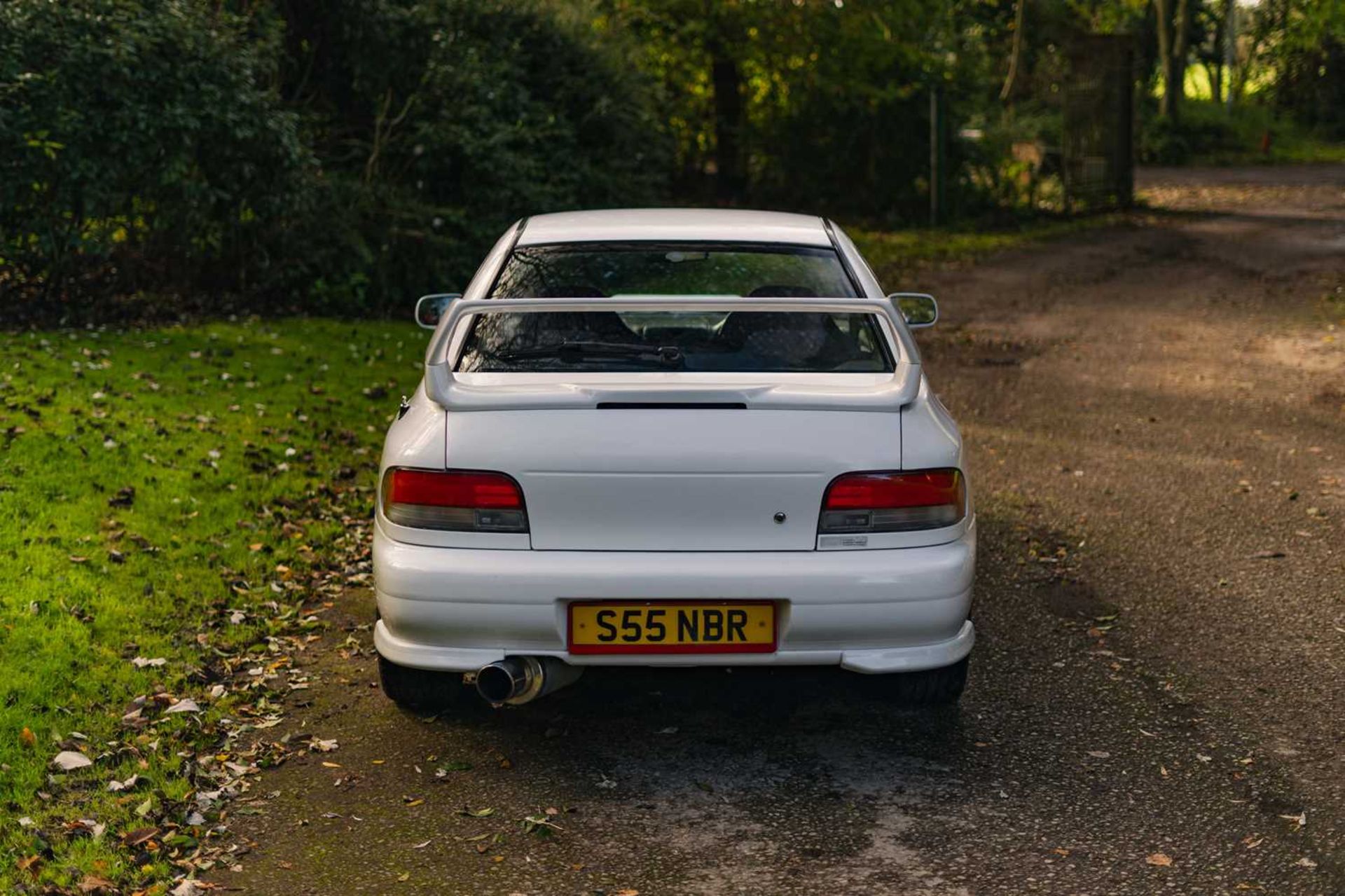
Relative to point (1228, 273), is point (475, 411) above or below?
above

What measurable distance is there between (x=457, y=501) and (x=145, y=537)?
307 centimetres

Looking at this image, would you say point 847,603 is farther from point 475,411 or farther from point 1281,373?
point 1281,373

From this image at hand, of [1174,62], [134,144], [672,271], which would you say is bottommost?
[672,271]

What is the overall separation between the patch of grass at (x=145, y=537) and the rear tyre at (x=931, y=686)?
228cm

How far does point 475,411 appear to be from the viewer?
438cm

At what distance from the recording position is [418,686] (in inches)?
193

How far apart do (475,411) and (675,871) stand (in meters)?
1.45

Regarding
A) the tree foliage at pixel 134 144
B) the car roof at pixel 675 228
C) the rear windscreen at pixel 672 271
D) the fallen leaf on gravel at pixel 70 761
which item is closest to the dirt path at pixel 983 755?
the fallen leaf on gravel at pixel 70 761

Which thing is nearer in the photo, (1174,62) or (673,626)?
(673,626)

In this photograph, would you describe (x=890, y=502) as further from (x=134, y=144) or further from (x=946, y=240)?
(x=946, y=240)

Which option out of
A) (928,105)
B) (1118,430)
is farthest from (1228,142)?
(1118,430)

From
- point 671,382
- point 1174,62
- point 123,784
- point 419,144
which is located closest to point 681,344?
point 671,382

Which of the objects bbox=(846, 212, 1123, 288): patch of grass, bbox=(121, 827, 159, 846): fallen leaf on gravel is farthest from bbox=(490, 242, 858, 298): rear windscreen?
bbox=(846, 212, 1123, 288): patch of grass

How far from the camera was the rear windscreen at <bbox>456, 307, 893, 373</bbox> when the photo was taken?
484 centimetres
